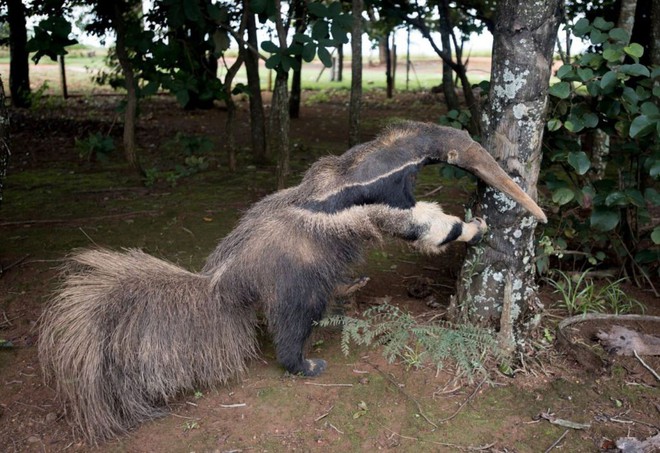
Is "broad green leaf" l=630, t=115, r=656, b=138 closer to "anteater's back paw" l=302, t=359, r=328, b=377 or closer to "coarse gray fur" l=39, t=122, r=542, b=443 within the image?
"coarse gray fur" l=39, t=122, r=542, b=443

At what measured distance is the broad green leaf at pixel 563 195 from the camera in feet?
14.0

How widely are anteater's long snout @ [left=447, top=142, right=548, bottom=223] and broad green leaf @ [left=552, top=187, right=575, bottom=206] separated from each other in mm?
572

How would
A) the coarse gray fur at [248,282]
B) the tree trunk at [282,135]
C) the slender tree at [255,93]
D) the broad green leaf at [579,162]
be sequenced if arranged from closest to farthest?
the coarse gray fur at [248,282], the broad green leaf at [579,162], the tree trunk at [282,135], the slender tree at [255,93]

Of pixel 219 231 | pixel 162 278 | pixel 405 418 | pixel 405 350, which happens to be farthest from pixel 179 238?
pixel 405 418

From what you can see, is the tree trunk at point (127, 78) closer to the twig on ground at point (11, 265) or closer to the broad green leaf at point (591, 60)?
the twig on ground at point (11, 265)

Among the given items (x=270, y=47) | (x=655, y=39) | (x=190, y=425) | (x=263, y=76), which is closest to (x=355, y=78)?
(x=270, y=47)

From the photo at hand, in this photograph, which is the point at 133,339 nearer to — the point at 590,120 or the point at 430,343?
the point at 430,343

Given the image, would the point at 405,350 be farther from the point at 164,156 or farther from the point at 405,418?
the point at 164,156

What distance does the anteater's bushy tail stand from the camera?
338 centimetres

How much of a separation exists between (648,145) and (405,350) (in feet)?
6.98

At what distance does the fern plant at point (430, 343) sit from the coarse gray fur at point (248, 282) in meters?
0.27

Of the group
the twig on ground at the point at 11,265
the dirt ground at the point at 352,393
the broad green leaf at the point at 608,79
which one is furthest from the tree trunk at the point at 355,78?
the broad green leaf at the point at 608,79

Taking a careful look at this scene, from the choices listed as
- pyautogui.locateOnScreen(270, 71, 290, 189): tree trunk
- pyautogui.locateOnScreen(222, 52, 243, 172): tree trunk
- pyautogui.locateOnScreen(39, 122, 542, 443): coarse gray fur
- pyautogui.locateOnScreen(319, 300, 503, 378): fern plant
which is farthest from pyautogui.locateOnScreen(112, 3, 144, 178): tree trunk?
pyautogui.locateOnScreen(319, 300, 503, 378): fern plant

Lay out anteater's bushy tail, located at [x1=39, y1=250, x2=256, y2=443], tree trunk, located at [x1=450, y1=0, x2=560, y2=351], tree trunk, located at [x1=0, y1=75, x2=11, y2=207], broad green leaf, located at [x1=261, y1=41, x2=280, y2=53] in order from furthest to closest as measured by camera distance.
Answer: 1. broad green leaf, located at [x1=261, y1=41, x2=280, y2=53]
2. tree trunk, located at [x1=0, y1=75, x2=11, y2=207]
3. tree trunk, located at [x1=450, y1=0, x2=560, y2=351]
4. anteater's bushy tail, located at [x1=39, y1=250, x2=256, y2=443]
